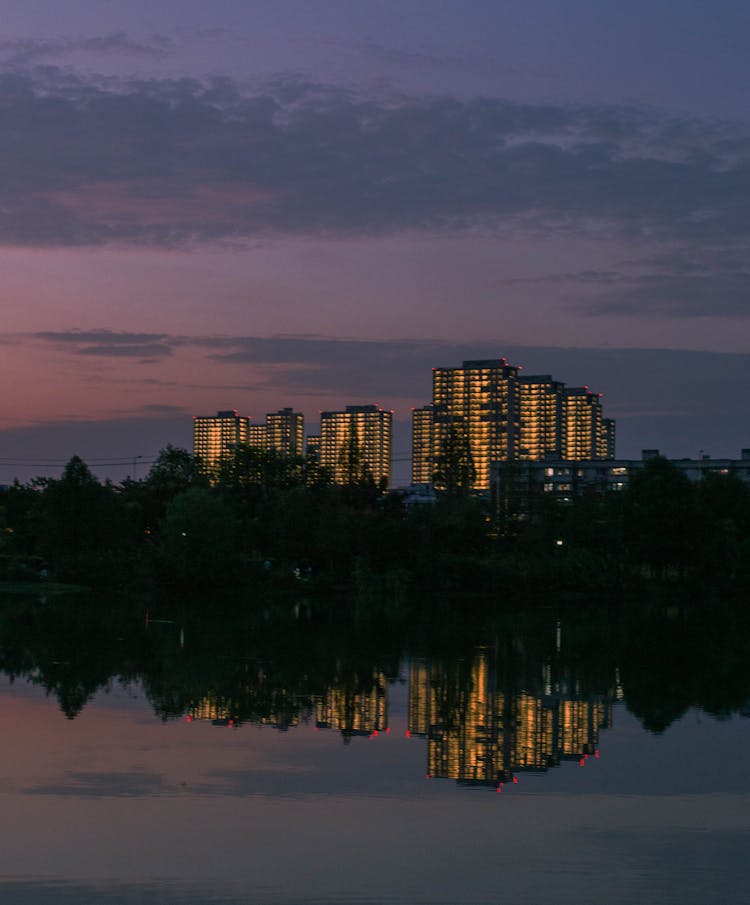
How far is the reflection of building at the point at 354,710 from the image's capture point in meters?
22.1

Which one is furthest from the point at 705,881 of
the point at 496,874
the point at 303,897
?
the point at 303,897

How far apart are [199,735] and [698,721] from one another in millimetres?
9898

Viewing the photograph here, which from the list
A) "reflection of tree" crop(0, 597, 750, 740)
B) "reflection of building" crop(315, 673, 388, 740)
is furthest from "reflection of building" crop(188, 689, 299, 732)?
"reflection of building" crop(315, 673, 388, 740)

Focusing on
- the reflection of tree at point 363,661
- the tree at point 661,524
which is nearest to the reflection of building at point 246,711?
the reflection of tree at point 363,661

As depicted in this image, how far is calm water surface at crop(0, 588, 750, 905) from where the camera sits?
41.3 ft

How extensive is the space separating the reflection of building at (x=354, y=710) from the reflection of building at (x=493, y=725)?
0.66m

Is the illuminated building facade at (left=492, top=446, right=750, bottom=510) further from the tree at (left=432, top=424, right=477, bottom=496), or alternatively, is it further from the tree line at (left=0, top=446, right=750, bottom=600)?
the tree line at (left=0, top=446, right=750, bottom=600)

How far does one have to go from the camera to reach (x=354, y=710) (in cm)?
2408

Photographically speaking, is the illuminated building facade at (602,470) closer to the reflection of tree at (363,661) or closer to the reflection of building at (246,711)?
the reflection of tree at (363,661)

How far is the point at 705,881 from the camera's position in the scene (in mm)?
12586

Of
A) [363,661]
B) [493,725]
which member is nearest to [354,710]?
[493,725]

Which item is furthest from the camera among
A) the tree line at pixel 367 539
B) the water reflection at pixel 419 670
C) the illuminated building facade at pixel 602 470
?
the illuminated building facade at pixel 602 470

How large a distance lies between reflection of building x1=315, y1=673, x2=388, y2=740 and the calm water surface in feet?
0.25

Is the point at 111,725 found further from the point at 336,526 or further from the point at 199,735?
the point at 336,526
